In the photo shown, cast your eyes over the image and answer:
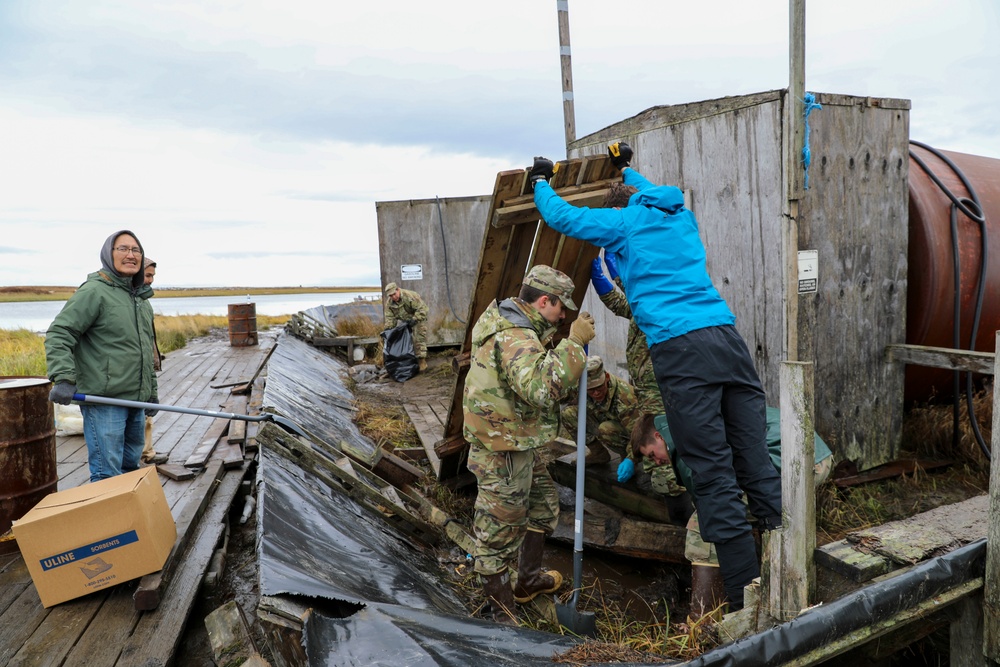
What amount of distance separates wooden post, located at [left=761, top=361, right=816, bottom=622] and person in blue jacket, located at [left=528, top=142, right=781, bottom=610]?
73 centimetres

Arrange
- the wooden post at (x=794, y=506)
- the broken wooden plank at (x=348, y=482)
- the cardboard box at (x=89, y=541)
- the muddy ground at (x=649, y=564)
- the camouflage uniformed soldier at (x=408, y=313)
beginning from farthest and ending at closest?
1. the camouflage uniformed soldier at (x=408, y=313)
2. the broken wooden plank at (x=348, y=482)
3. the muddy ground at (x=649, y=564)
4. the cardboard box at (x=89, y=541)
5. the wooden post at (x=794, y=506)

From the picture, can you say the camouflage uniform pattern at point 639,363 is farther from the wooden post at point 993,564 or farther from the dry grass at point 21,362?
the dry grass at point 21,362

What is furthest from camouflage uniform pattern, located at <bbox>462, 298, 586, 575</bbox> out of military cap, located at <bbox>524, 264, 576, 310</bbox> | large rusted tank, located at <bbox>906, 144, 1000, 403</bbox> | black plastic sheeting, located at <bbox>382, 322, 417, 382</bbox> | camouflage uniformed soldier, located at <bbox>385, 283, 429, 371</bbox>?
camouflage uniformed soldier, located at <bbox>385, 283, 429, 371</bbox>

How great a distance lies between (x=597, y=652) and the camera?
2.69 metres

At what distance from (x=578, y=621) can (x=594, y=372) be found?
5.31ft

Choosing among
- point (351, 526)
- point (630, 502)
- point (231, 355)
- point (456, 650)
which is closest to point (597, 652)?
point (456, 650)

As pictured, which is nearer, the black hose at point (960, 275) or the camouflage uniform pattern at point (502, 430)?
the camouflage uniform pattern at point (502, 430)

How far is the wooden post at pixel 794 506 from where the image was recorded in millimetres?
2557

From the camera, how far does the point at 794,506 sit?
267 cm

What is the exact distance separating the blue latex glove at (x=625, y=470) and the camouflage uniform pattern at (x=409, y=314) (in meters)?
6.87

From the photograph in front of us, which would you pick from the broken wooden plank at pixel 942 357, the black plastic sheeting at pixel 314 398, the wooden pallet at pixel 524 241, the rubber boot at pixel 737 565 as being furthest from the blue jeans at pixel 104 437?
the broken wooden plank at pixel 942 357

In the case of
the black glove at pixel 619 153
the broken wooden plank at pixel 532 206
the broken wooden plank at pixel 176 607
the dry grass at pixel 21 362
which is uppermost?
the black glove at pixel 619 153

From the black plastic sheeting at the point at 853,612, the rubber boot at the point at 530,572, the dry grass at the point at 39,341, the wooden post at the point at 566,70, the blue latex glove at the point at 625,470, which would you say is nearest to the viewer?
the black plastic sheeting at the point at 853,612

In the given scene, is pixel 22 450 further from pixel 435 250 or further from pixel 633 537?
pixel 435 250
